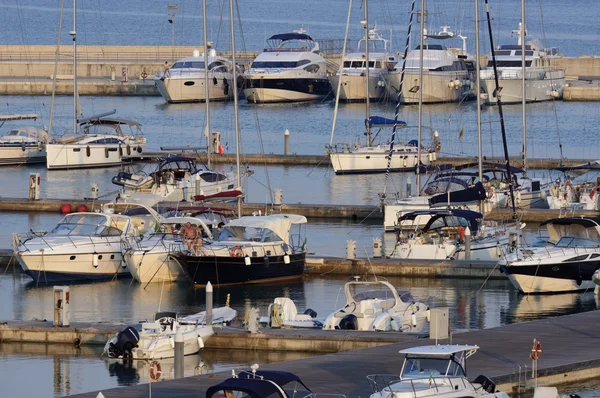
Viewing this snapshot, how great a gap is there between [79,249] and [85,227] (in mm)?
841

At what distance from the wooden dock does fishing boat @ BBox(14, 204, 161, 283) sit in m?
12.4

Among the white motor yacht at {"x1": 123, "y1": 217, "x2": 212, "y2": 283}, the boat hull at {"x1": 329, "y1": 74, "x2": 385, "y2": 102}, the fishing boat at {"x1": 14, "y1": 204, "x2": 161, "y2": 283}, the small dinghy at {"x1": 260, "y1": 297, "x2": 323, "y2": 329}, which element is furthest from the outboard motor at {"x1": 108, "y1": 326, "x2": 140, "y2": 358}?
the boat hull at {"x1": 329, "y1": 74, "x2": 385, "y2": 102}

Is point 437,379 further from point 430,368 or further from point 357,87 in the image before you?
point 357,87

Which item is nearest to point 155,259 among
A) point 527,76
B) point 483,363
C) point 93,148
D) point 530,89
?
point 483,363

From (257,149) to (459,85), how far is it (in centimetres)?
2020

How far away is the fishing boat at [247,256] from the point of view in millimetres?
36969

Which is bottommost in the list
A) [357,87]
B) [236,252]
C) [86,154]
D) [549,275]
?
[549,275]

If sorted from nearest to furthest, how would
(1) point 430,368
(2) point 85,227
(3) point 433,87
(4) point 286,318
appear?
(1) point 430,368 < (4) point 286,318 < (2) point 85,227 < (3) point 433,87

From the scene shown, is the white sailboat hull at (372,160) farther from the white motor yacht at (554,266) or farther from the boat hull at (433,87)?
the boat hull at (433,87)

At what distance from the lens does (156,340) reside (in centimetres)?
2911

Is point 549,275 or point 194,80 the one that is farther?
point 194,80

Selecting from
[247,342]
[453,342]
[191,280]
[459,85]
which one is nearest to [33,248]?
[191,280]

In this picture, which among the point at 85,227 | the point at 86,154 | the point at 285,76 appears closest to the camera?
the point at 85,227

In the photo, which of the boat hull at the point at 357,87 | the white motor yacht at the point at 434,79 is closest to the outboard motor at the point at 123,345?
the white motor yacht at the point at 434,79
